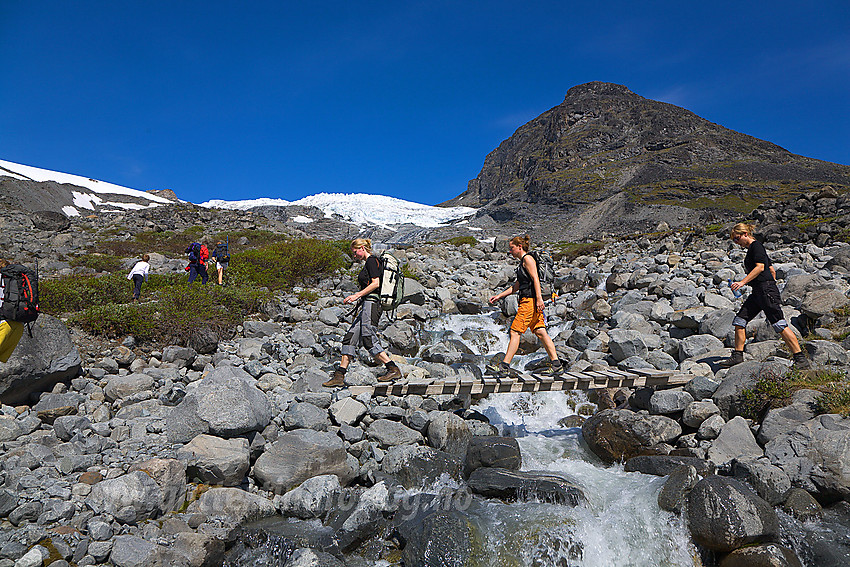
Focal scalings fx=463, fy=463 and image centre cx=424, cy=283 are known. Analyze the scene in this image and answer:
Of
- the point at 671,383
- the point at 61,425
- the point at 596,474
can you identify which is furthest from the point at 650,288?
the point at 61,425

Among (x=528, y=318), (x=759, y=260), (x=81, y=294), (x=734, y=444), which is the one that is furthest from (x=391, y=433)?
(x=81, y=294)

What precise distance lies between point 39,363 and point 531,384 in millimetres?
6624

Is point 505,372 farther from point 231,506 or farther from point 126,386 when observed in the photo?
point 126,386

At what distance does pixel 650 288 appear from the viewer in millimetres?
13336

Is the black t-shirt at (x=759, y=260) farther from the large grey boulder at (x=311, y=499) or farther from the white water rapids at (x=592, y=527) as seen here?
the large grey boulder at (x=311, y=499)

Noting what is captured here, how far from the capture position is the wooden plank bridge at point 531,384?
689 cm

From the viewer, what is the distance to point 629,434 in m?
6.11

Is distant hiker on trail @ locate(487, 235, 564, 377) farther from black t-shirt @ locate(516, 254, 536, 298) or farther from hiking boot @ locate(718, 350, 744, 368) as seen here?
hiking boot @ locate(718, 350, 744, 368)

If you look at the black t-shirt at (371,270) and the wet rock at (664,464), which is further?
the black t-shirt at (371,270)

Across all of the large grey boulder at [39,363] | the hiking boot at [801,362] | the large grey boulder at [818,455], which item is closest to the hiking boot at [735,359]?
the hiking boot at [801,362]

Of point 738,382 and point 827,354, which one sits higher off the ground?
point 827,354

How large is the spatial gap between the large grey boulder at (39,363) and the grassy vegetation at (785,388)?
354 inches

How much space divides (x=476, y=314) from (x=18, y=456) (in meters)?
11.4

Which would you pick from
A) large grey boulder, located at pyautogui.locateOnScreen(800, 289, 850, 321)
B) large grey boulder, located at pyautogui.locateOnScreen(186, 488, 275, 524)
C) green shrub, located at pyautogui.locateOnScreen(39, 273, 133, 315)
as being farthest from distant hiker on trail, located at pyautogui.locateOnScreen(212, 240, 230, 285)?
large grey boulder, located at pyautogui.locateOnScreen(800, 289, 850, 321)
